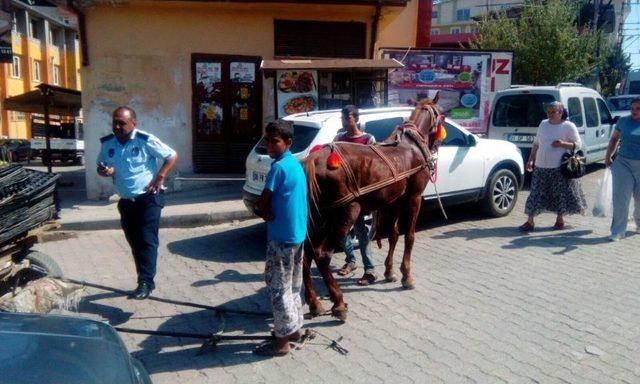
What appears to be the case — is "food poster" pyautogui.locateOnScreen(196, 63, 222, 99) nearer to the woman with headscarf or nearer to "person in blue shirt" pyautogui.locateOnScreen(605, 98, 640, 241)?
the woman with headscarf

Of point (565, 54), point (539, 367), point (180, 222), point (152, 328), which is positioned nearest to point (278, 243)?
point (152, 328)

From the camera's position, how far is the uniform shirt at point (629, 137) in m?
7.70

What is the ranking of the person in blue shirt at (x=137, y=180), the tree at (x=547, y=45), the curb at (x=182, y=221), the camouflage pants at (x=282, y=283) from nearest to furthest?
the camouflage pants at (x=282, y=283), the person in blue shirt at (x=137, y=180), the curb at (x=182, y=221), the tree at (x=547, y=45)

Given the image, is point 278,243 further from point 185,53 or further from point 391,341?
point 185,53

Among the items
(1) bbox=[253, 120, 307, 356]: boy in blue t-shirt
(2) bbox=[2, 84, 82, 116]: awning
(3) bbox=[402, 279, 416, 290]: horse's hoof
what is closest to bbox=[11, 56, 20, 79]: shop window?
(2) bbox=[2, 84, 82, 116]: awning

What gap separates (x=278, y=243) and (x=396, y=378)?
1.29m

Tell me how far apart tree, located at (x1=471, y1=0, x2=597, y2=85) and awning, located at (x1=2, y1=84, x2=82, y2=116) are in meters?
14.9

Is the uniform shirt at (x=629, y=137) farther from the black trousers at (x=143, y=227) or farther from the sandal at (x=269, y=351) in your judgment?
the black trousers at (x=143, y=227)

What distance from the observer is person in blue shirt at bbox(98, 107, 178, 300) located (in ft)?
18.3

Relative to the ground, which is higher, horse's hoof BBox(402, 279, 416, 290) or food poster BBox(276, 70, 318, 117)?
food poster BBox(276, 70, 318, 117)

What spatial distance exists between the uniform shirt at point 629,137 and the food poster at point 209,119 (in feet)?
23.7

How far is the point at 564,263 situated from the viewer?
6.89 m

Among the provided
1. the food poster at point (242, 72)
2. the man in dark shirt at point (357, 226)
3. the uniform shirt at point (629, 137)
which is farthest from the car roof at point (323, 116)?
the food poster at point (242, 72)

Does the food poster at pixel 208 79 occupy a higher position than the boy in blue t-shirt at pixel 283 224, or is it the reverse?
the food poster at pixel 208 79
